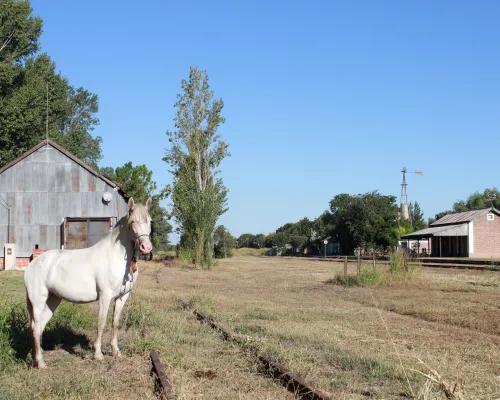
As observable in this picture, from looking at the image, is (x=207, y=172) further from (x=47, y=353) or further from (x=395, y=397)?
(x=395, y=397)

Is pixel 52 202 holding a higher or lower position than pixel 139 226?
higher

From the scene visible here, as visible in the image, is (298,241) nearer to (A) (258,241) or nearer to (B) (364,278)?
(A) (258,241)

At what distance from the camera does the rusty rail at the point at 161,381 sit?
5.87 metres

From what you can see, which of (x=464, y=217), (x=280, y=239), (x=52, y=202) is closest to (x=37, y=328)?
(x=52, y=202)

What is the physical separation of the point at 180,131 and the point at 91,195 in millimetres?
14381

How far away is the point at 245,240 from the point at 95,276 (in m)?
170

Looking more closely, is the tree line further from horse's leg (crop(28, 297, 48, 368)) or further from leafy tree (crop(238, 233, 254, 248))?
horse's leg (crop(28, 297, 48, 368))

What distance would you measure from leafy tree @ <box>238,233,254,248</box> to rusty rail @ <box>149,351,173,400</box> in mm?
164400

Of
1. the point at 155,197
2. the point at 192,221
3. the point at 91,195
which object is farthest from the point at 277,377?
the point at 155,197

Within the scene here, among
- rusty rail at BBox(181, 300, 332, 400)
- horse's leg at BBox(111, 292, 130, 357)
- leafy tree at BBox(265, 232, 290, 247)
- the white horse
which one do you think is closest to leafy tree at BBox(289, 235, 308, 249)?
leafy tree at BBox(265, 232, 290, 247)

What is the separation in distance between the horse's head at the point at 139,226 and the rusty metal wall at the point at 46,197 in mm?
22557

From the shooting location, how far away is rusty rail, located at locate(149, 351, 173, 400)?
19.3 feet

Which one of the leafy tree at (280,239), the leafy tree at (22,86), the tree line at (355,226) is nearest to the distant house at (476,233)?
the tree line at (355,226)

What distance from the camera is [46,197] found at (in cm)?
2986
